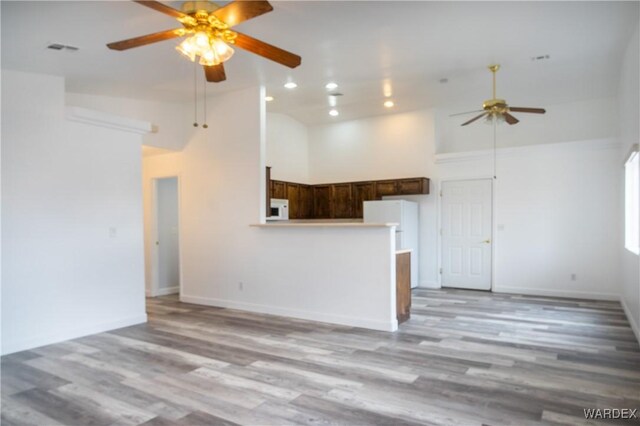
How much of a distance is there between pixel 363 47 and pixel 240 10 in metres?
1.99

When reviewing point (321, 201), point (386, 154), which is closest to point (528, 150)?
point (386, 154)

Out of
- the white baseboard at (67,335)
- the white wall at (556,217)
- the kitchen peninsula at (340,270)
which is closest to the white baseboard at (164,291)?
the white baseboard at (67,335)

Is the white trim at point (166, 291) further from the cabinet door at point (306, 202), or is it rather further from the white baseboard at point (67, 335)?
the cabinet door at point (306, 202)

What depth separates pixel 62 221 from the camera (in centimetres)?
445

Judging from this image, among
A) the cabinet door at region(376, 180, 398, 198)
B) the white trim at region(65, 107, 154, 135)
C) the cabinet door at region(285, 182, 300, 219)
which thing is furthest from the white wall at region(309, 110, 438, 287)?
the white trim at region(65, 107, 154, 135)

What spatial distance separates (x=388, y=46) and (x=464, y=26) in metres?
0.78

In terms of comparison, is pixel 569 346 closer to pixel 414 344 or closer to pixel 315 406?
pixel 414 344

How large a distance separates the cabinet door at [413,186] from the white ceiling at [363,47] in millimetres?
1801

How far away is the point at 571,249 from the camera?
668cm

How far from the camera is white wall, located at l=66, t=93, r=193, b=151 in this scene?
5.34m

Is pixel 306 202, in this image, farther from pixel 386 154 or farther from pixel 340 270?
pixel 340 270

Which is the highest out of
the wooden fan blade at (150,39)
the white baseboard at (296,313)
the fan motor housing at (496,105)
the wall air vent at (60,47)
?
the wall air vent at (60,47)

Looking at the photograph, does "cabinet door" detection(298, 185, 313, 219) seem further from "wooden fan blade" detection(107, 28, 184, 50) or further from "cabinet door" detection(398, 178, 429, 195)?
"wooden fan blade" detection(107, 28, 184, 50)

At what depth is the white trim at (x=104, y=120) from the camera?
4520mm
